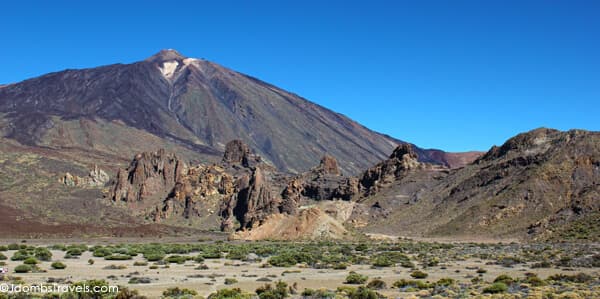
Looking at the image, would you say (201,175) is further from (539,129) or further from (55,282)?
(55,282)

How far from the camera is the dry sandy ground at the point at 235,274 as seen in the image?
30.8 meters

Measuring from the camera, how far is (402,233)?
93312mm

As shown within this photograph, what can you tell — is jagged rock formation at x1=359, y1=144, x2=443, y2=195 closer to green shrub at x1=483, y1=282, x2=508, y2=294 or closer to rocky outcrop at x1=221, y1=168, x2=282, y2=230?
rocky outcrop at x1=221, y1=168, x2=282, y2=230

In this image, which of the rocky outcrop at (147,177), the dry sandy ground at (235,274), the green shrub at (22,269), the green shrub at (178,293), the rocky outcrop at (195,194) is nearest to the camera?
the green shrub at (178,293)

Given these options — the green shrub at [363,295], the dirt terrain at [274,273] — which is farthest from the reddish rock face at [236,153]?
the green shrub at [363,295]

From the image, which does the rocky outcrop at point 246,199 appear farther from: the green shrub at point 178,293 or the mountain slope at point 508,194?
the green shrub at point 178,293

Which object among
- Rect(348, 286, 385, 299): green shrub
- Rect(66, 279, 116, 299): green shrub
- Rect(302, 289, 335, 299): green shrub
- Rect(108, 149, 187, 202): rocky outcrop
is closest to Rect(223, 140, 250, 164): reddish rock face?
Rect(108, 149, 187, 202): rocky outcrop

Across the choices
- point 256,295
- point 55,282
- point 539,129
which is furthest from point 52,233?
point 539,129

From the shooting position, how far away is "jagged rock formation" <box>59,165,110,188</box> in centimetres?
12988

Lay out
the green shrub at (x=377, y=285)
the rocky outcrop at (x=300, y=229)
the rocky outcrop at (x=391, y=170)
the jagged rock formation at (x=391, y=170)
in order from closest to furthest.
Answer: the green shrub at (x=377, y=285) → the rocky outcrop at (x=300, y=229) → the jagged rock formation at (x=391, y=170) → the rocky outcrop at (x=391, y=170)

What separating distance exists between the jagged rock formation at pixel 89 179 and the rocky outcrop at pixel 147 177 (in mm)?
9785

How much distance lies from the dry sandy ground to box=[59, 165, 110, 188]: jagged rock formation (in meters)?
91.3

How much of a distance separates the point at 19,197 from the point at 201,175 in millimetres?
36930

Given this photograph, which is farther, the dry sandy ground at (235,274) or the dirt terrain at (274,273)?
the dry sandy ground at (235,274)
